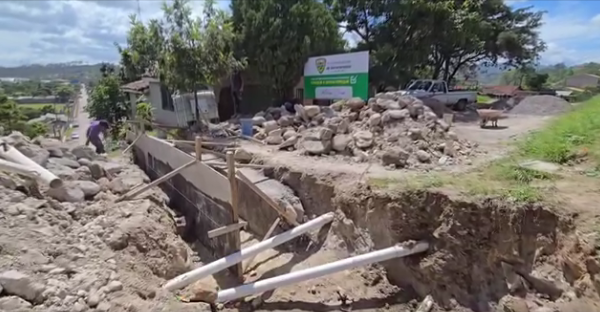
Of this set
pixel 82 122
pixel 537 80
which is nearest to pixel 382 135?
pixel 537 80

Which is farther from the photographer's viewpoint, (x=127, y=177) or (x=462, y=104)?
(x=462, y=104)

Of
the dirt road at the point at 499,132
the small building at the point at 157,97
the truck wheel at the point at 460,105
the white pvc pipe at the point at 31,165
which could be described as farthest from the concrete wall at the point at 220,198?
the truck wheel at the point at 460,105

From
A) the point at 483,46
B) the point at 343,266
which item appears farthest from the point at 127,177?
the point at 483,46

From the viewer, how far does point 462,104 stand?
59.8 ft

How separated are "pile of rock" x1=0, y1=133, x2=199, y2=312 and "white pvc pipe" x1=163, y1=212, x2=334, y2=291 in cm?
35

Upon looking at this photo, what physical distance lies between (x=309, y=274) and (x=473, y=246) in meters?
2.48

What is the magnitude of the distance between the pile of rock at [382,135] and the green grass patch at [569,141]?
4.52 ft

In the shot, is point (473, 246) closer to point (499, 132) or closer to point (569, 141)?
point (569, 141)

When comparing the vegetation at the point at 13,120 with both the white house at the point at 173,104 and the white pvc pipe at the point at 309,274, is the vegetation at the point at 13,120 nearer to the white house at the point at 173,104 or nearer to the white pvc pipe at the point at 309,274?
the white house at the point at 173,104

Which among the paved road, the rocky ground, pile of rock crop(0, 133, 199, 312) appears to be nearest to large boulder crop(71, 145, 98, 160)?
the rocky ground

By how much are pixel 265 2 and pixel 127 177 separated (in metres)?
10.6

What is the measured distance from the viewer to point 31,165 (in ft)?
21.8

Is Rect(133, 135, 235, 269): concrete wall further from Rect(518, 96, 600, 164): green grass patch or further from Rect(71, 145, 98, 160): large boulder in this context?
Rect(518, 96, 600, 164): green grass patch

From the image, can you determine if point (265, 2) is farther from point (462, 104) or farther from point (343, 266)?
point (343, 266)
